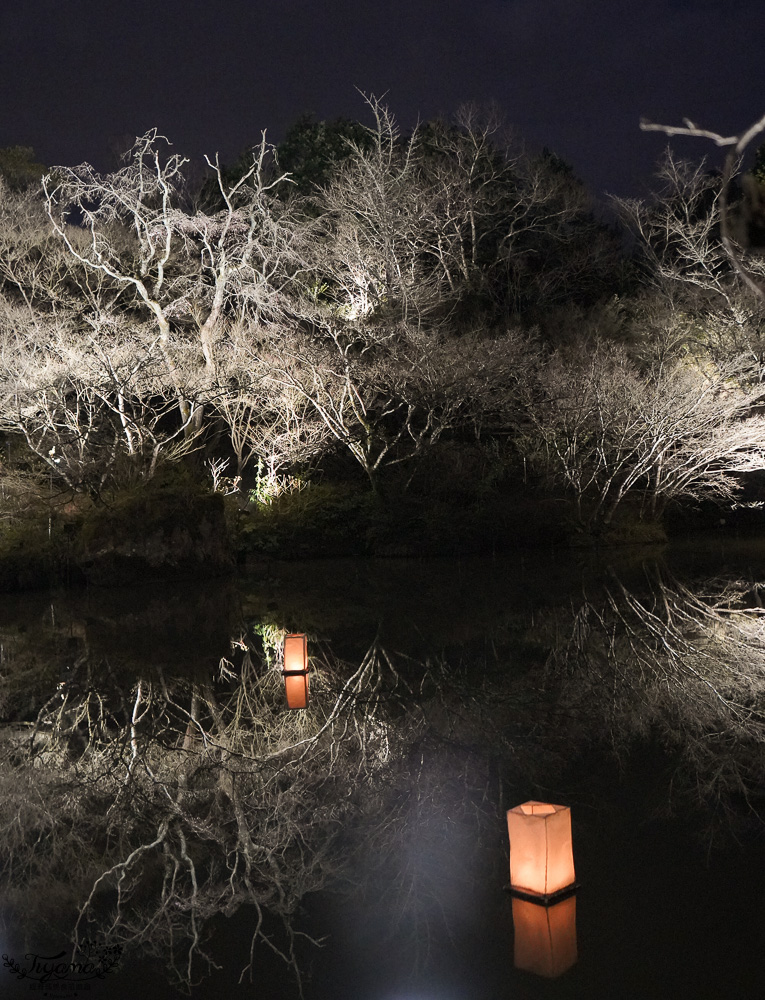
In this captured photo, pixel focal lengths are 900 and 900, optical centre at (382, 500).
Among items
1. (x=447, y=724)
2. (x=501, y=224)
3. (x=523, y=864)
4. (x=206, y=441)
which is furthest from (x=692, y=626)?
(x=501, y=224)

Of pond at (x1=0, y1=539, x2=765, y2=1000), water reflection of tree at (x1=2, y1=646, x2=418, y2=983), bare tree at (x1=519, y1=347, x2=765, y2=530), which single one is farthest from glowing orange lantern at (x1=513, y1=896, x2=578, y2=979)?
bare tree at (x1=519, y1=347, x2=765, y2=530)

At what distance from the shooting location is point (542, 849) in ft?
12.5

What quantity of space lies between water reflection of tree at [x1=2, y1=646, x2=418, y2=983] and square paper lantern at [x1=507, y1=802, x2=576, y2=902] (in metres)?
1.01

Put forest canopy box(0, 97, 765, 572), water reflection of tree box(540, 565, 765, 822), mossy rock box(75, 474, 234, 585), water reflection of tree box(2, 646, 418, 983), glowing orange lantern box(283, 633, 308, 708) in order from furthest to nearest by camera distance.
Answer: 1. forest canopy box(0, 97, 765, 572)
2. mossy rock box(75, 474, 234, 585)
3. glowing orange lantern box(283, 633, 308, 708)
4. water reflection of tree box(540, 565, 765, 822)
5. water reflection of tree box(2, 646, 418, 983)

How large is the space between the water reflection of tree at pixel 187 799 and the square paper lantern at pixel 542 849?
101 centimetres

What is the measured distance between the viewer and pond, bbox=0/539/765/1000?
350 cm

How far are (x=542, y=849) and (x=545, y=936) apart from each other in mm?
344

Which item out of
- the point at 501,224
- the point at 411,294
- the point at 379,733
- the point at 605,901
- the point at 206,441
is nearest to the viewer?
the point at 605,901

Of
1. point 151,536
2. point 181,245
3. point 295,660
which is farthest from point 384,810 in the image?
point 181,245

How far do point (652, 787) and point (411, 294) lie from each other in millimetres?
19512

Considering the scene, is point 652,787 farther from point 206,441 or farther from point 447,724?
point 206,441

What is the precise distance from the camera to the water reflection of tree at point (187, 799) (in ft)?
13.5

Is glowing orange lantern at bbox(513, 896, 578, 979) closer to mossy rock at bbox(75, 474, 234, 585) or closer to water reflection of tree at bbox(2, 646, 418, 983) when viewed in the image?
water reflection of tree at bbox(2, 646, 418, 983)

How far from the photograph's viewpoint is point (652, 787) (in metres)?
5.20
